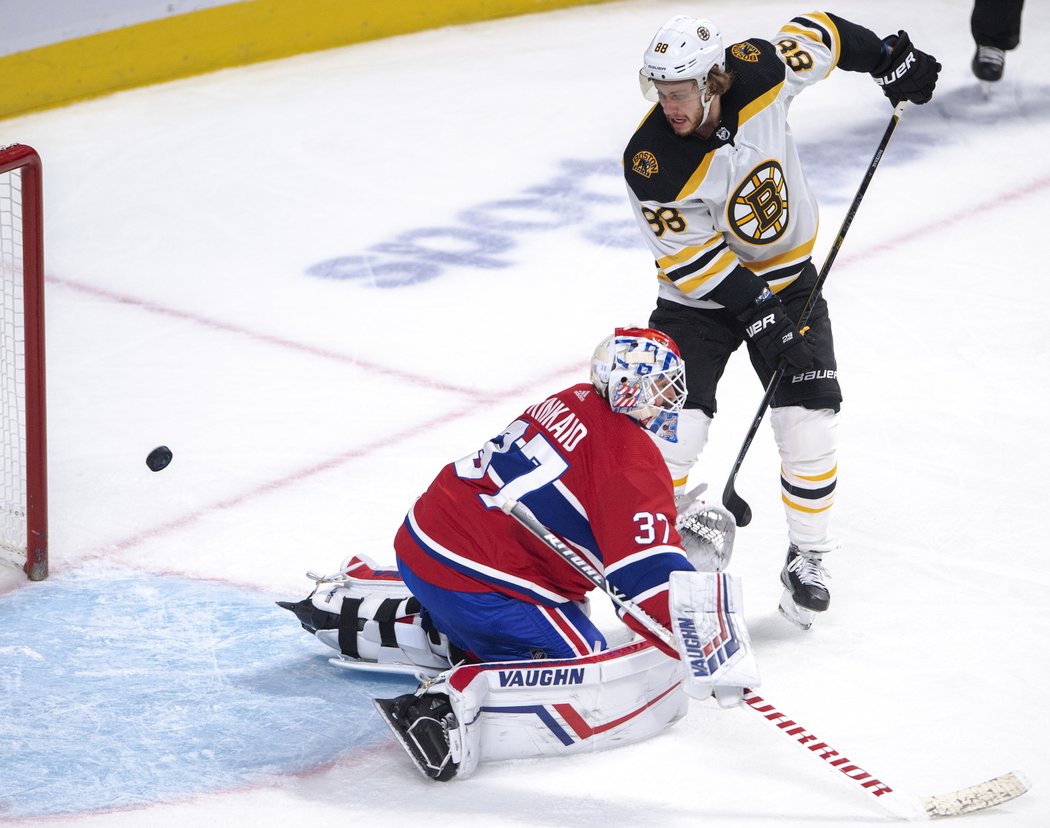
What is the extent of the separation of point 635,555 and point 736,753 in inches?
19.3

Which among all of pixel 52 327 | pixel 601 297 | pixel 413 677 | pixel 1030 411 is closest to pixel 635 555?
pixel 413 677

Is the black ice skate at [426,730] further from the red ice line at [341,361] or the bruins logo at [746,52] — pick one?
the bruins logo at [746,52]

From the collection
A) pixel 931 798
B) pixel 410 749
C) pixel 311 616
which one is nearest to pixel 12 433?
pixel 311 616

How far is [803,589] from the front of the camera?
322cm

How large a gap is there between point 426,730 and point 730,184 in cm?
121

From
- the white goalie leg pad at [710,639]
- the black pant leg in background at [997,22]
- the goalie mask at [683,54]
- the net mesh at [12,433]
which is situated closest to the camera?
the white goalie leg pad at [710,639]

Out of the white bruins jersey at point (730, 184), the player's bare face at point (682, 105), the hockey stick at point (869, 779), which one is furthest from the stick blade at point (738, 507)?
the player's bare face at point (682, 105)

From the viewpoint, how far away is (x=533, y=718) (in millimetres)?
2756

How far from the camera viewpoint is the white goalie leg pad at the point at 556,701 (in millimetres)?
2727

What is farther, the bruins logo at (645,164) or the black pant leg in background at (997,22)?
the black pant leg in background at (997,22)

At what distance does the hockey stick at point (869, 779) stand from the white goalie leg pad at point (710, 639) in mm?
79

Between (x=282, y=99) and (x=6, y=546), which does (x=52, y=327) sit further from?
(x=282, y=99)

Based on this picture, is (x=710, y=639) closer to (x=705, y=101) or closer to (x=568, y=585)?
(x=568, y=585)

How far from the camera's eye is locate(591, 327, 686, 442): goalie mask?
2.67 meters
